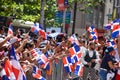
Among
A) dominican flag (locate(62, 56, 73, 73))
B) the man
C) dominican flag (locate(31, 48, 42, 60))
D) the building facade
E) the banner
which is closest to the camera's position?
dominican flag (locate(31, 48, 42, 60))

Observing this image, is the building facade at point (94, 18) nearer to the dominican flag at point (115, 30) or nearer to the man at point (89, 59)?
the man at point (89, 59)

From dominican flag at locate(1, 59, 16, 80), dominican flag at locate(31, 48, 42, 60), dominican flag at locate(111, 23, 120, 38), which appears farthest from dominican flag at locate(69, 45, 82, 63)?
dominican flag at locate(1, 59, 16, 80)

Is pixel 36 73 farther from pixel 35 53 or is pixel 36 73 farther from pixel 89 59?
pixel 89 59

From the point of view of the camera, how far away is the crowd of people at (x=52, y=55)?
8.20 metres

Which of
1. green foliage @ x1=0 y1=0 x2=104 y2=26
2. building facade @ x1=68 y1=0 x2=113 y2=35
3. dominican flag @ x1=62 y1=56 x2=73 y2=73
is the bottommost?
building facade @ x1=68 y1=0 x2=113 y2=35

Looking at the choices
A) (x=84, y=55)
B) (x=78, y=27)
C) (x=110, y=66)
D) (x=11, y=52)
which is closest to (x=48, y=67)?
(x=110, y=66)

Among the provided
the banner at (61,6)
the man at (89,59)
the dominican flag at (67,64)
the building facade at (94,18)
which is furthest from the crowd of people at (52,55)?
the building facade at (94,18)

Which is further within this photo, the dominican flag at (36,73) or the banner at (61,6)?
the banner at (61,6)

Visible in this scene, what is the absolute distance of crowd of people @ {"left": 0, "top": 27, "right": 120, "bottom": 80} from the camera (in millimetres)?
8199

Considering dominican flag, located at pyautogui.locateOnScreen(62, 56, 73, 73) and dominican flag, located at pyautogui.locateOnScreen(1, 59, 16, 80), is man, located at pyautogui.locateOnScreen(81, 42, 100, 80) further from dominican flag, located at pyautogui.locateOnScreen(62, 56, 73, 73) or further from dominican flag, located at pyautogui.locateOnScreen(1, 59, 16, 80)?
dominican flag, located at pyautogui.locateOnScreen(1, 59, 16, 80)

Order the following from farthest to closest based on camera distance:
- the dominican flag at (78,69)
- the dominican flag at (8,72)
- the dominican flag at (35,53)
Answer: the dominican flag at (78,69) → the dominican flag at (35,53) → the dominican flag at (8,72)

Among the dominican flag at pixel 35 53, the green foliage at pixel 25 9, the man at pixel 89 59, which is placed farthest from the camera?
the green foliage at pixel 25 9

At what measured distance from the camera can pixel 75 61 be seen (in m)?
15.1

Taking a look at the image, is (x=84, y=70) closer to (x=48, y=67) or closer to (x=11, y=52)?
(x=48, y=67)
